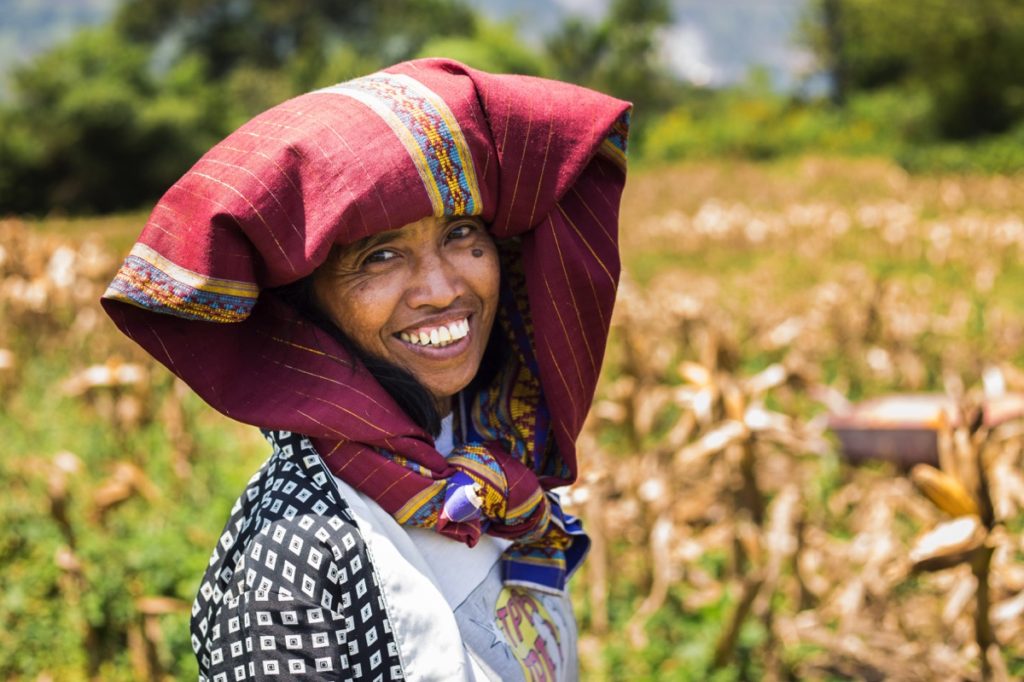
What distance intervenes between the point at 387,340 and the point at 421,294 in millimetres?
82

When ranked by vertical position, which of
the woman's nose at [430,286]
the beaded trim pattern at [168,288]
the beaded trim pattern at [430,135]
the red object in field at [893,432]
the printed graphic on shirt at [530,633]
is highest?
the beaded trim pattern at [430,135]

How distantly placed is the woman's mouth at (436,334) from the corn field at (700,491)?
48cm

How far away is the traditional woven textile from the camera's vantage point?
1.07 metres

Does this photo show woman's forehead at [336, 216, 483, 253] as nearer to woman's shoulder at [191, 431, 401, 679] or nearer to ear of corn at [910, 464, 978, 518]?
woman's shoulder at [191, 431, 401, 679]

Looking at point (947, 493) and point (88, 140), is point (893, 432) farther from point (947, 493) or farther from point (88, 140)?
point (88, 140)

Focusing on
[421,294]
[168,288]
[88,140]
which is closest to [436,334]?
[421,294]

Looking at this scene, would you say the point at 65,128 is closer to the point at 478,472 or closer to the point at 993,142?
the point at 993,142

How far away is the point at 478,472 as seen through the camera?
123cm

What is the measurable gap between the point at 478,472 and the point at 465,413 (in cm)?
20

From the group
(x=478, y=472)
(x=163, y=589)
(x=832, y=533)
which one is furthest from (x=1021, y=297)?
(x=478, y=472)

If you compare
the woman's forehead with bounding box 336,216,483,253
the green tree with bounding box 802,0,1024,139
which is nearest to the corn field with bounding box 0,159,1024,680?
the woman's forehead with bounding box 336,216,483,253

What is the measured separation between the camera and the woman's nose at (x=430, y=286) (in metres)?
1.21

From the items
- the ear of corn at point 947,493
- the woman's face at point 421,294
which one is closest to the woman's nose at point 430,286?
the woman's face at point 421,294

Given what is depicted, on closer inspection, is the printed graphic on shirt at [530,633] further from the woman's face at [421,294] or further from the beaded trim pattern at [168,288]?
the beaded trim pattern at [168,288]
